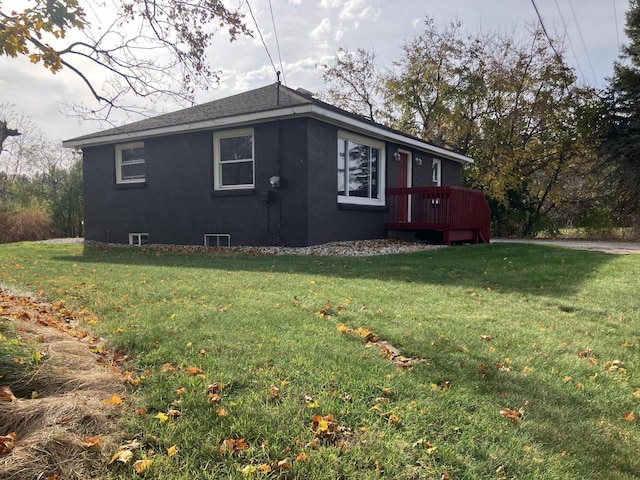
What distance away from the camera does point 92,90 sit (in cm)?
529

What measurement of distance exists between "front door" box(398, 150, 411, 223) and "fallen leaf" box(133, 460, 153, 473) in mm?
11523

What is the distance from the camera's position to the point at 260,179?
11.0 metres

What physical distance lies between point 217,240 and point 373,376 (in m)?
9.74

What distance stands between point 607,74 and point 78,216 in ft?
77.2

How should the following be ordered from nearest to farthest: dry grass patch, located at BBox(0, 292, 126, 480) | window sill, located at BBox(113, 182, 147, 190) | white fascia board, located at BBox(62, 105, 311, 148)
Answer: dry grass patch, located at BBox(0, 292, 126, 480)
white fascia board, located at BBox(62, 105, 311, 148)
window sill, located at BBox(113, 182, 147, 190)

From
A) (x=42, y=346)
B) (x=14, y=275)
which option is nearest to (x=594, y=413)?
(x=42, y=346)

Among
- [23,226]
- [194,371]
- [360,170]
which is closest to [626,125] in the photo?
[360,170]

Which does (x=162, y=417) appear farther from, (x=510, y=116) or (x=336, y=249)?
(x=510, y=116)

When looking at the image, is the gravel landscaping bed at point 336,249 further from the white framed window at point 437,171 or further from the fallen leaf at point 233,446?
the fallen leaf at point 233,446

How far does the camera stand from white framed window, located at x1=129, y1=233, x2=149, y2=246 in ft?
44.4

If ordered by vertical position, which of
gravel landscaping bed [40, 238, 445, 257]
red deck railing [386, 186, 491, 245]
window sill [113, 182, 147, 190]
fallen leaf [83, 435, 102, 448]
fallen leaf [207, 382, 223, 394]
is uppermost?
window sill [113, 182, 147, 190]

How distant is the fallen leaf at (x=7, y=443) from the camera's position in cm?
190

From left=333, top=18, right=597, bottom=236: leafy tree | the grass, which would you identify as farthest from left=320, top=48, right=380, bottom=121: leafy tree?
the grass

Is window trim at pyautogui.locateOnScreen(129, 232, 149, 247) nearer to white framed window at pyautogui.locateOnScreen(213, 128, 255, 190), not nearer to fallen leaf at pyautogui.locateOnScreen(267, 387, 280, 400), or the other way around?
white framed window at pyautogui.locateOnScreen(213, 128, 255, 190)
